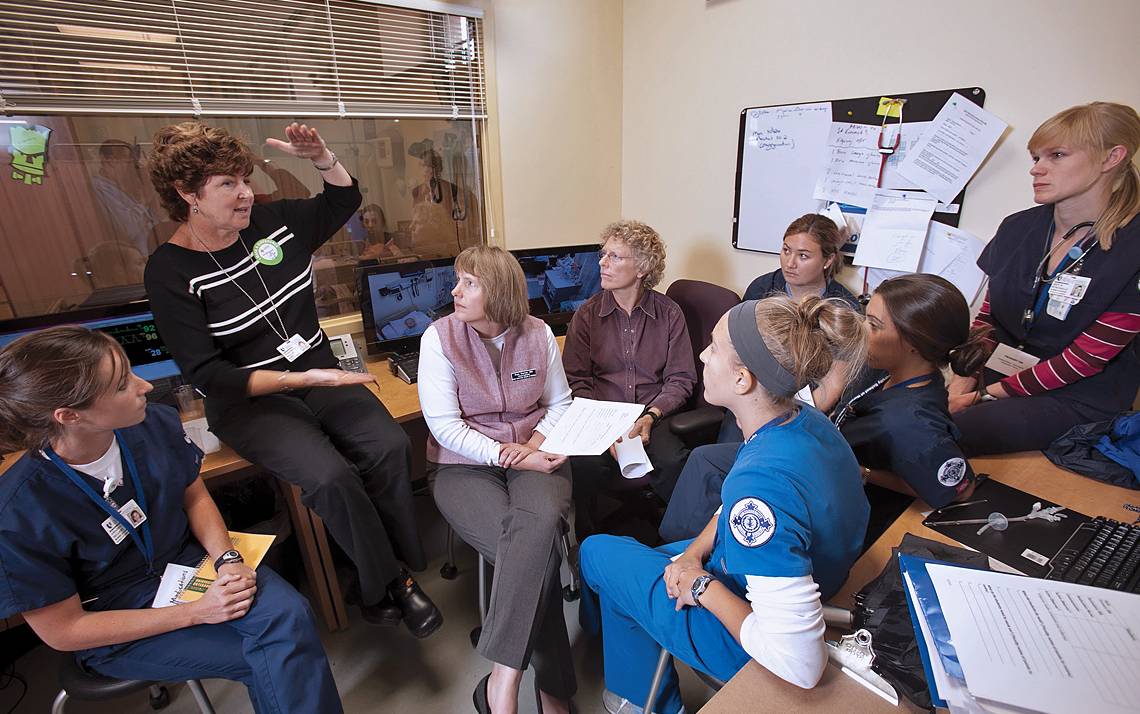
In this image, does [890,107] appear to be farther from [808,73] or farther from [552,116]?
[552,116]

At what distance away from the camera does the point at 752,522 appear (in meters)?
0.90

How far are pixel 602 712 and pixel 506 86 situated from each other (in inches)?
105

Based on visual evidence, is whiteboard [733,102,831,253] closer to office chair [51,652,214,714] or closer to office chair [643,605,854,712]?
office chair [643,605,854,712]

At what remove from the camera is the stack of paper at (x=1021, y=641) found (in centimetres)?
77

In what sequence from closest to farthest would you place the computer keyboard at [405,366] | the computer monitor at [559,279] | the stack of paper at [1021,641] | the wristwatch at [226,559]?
the stack of paper at [1021,641] < the wristwatch at [226,559] < the computer keyboard at [405,366] < the computer monitor at [559,279]

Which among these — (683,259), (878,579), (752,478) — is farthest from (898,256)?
(752,478)

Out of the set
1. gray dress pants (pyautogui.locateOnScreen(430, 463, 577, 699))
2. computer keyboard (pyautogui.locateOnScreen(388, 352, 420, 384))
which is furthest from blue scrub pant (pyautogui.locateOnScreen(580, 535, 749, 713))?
computer keyboard (pyautogui.locateOnScreen(388, 352, 420, 384))

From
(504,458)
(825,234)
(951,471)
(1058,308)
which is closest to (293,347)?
(504,458)

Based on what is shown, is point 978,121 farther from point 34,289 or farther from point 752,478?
point 34,289

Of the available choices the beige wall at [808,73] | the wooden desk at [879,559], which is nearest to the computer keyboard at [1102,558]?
the wooden desk at [879,559]

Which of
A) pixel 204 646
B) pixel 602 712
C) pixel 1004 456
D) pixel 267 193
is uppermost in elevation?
pixel 267 193

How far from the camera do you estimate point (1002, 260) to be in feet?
6.07

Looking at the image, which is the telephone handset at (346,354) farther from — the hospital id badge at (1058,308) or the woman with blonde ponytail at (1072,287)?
the hospital id badge at (1058,308)

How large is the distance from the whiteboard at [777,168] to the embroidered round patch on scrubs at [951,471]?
57.4 inches
